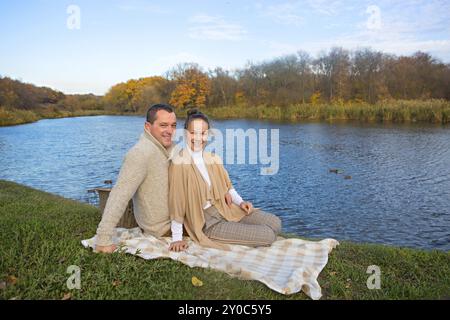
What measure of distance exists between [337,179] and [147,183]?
995 cm

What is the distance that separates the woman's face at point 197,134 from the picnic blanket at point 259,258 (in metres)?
1.08

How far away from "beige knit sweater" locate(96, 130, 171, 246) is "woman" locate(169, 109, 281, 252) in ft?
0.43

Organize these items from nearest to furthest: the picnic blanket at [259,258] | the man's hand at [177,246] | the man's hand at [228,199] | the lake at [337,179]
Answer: the picnic blanket at [259,258] < the man's hand at [177,246] < the man's hand at [228,199] < the lake at [337,179]

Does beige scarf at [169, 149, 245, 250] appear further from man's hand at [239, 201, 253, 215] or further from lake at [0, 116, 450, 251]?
lake at [0, 116, 450, 251]

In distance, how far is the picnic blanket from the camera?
3.38 metres

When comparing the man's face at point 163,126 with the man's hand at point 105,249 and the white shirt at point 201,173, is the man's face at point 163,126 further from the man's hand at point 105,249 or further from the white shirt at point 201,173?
the man's hand at point 105,249

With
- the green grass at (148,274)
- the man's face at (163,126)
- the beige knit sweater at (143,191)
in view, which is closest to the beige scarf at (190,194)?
the beige knit sweater at (143,191)

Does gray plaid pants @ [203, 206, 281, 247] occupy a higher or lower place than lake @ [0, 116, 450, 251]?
higher

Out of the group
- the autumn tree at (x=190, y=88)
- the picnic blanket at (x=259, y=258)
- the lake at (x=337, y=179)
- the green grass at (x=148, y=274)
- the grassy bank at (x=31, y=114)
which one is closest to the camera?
the green grass at (x=148, y=274)

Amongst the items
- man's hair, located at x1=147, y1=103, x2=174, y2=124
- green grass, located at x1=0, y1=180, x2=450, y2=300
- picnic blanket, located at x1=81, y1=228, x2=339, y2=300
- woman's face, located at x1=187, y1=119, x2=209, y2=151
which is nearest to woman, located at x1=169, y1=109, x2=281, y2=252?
woman's face, located at x1=187, y1=119, x2=209, y2=151

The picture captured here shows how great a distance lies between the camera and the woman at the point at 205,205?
404 cm

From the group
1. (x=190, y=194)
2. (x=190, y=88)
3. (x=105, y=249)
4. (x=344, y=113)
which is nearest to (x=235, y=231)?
(x=190, y=194)

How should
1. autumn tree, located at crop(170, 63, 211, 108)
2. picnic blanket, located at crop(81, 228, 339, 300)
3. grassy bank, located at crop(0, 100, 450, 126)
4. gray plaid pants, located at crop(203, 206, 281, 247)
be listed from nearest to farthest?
picnic blanket, located at crop(81, 228, 339, 300), gray plaid pants, located at crop(203, 206, 281, 247), grassy bank, located at crop(0, 100, 450, 126), autumn tree, located at crop(170, 63, 211, 108)

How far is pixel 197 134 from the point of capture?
4.10 m
